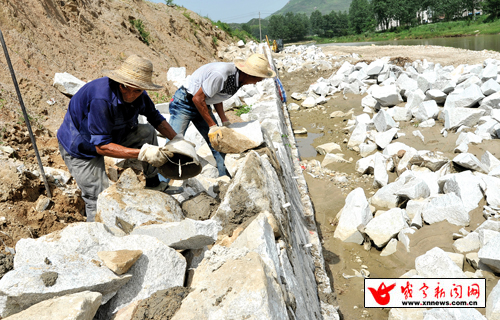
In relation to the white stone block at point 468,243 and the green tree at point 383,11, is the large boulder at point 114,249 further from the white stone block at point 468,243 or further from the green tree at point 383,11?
the green tree at point 383,11

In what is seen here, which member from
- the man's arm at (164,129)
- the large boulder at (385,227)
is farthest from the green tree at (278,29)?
the man's arm at (164,129)

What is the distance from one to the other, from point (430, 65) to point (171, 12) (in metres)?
10.0

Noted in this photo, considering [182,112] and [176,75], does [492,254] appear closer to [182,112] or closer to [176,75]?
[182,112]

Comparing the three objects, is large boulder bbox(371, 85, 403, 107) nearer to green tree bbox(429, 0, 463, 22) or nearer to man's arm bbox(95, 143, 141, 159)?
man's arm bbox(95, 143, 141, 159)

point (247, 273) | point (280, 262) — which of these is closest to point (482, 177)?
point (280, 262)

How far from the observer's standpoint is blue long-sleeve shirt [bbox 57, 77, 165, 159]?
93.4 inches

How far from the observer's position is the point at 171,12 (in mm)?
13711

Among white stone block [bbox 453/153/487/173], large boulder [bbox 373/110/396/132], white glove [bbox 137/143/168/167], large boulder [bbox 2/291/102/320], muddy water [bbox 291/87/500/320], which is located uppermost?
white glove [bbox 137/143/168/167]

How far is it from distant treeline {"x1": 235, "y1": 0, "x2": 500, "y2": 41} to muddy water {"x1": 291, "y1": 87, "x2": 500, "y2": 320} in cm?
4076

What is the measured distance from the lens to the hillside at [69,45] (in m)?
4.27

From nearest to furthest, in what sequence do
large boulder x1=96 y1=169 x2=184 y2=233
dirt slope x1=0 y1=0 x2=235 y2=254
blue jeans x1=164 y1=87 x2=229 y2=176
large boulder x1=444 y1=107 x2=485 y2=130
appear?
Answer: large boulder x1=96 y1=169 x2=184 y2=233 → dirt slope x1=0 y1=0 x2=235 y2=254 → blue jeans x1=164 y1=87 x2=229 y2=176 → large boulder x1=444 y1=107 x2=485 y2=130

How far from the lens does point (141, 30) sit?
9781mm

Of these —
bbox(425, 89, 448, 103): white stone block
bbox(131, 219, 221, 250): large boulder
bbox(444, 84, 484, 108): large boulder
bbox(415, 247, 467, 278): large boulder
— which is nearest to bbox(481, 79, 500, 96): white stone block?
bbox(444, 84, 484, 108): large boulder

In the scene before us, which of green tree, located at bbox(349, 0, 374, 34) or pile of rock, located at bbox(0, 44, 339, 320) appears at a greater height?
green tree, located at bbox(349, 0, 374, 34)
